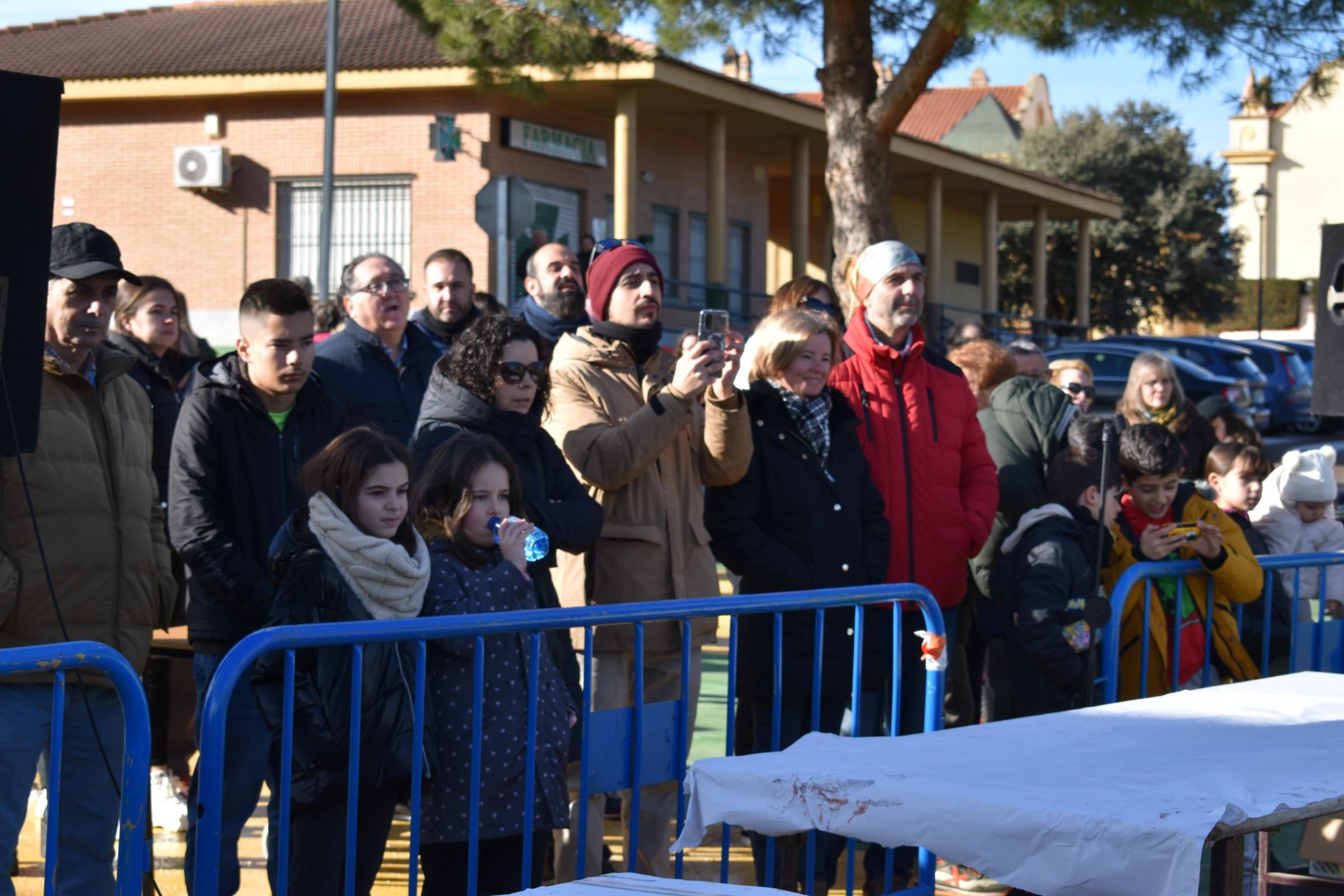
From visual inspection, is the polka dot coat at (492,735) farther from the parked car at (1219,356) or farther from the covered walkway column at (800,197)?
the covered walkway column at (800,197)

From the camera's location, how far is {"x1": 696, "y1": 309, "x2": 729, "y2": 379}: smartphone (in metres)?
4.64

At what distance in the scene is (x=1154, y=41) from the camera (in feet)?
43.3

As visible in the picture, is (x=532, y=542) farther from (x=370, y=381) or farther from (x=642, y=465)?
(x=370, y=381)

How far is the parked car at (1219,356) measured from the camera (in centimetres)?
2341

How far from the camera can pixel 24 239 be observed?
10.7 ft

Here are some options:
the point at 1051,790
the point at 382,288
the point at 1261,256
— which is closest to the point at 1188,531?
the point at 1051,790

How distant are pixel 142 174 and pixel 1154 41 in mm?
15596

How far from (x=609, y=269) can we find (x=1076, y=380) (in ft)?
11.6

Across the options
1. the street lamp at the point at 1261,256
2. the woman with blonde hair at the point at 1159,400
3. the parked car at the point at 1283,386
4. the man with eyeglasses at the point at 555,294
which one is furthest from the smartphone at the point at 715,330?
the street lamp at the point at 1261,256

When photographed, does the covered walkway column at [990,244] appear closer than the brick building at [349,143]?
No

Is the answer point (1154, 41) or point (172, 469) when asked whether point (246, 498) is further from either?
Result: point (1154, 41)

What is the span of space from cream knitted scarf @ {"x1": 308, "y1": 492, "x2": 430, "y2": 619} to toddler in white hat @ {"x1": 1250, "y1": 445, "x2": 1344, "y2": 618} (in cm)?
391

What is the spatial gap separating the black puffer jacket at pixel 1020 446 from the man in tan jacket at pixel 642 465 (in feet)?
5.54

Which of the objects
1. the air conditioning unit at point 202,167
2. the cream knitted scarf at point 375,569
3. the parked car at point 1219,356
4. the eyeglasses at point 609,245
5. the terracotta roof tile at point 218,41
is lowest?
the cream knitted scarf at point 375,569
